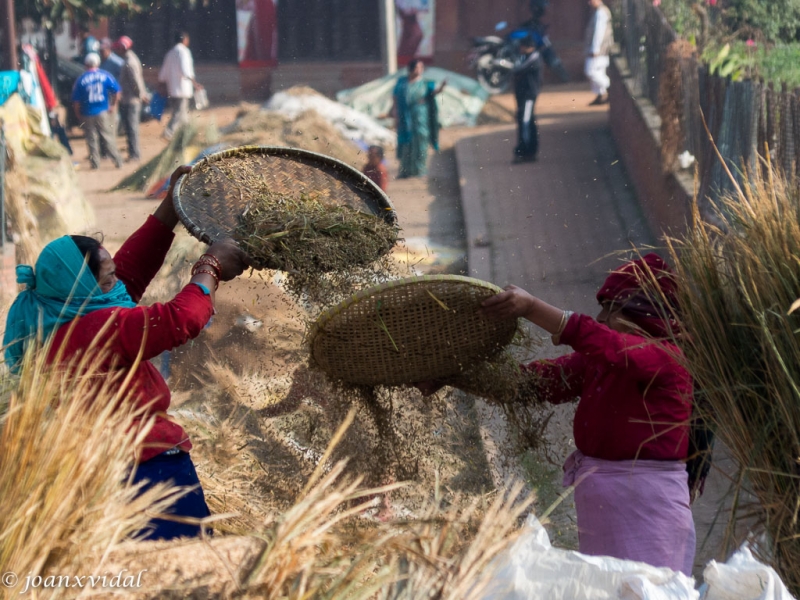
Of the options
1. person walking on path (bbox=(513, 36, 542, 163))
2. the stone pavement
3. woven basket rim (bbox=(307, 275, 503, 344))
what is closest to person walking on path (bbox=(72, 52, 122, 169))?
the stone pavement

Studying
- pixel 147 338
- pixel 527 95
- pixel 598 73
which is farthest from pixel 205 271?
pixel 598 73

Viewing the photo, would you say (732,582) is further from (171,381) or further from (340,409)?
(171,381)

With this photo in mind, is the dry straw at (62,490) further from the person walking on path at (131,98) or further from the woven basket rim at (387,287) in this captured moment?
the person walking on path at (131,98)

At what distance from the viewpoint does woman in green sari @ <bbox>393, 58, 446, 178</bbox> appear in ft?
34.0

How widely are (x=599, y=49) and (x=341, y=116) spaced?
3.72 m

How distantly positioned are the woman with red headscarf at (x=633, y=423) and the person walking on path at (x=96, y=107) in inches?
385

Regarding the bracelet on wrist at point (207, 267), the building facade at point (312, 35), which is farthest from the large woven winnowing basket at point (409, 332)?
the building facade at point (312, 35)

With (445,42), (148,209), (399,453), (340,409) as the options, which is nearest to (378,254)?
(340,409)

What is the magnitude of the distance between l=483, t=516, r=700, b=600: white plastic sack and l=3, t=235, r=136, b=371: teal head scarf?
4.35 ft

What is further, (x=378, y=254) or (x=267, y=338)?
(x=267, y=338)

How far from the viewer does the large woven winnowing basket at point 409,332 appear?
102 inches

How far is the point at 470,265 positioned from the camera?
28.8ft

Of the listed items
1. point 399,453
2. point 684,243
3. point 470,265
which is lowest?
point 470,265

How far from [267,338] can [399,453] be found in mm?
2856
